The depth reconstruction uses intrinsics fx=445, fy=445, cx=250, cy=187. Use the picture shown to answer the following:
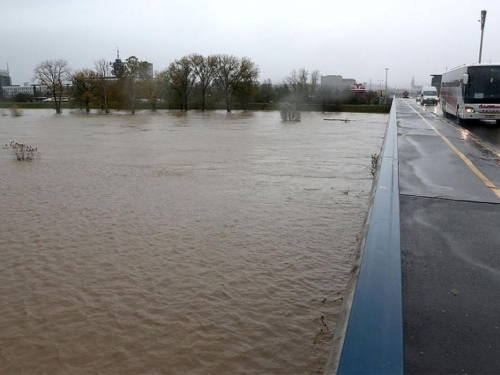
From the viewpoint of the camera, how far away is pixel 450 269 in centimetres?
451

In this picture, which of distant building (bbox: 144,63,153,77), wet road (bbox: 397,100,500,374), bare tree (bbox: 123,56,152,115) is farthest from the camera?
distant building (bbox: 144,63,153,77)

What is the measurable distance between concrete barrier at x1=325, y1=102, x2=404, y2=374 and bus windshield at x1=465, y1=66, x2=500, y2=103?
18.0 metres

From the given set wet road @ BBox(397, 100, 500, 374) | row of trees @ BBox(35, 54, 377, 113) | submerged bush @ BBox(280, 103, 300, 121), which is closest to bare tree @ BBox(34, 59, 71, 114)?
Result: row of trees @ BBox(35, 54, 377, 113)

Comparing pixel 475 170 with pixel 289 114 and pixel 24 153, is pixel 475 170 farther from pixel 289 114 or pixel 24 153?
pixel 289 114

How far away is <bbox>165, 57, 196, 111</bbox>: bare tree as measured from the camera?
239 feet

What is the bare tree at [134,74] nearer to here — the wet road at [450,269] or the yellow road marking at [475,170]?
the yellow road marking at [475,170]

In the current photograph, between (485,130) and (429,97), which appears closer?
(485,130)

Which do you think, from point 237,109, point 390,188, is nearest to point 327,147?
point 390,188

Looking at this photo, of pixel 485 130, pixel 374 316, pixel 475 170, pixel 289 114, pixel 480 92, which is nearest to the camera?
pixel 374 316

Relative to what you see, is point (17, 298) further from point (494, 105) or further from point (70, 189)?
point (494, 105)

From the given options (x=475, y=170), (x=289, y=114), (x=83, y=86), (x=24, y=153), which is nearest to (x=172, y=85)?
(x=83, y=86)

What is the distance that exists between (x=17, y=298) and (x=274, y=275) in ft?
11.4

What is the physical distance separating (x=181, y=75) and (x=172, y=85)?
2252 mm

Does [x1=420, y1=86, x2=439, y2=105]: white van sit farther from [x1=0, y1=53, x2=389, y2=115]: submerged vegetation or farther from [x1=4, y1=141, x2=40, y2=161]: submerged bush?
[x1=4, y1=141, x2=40, y2=161]: submerged bush
